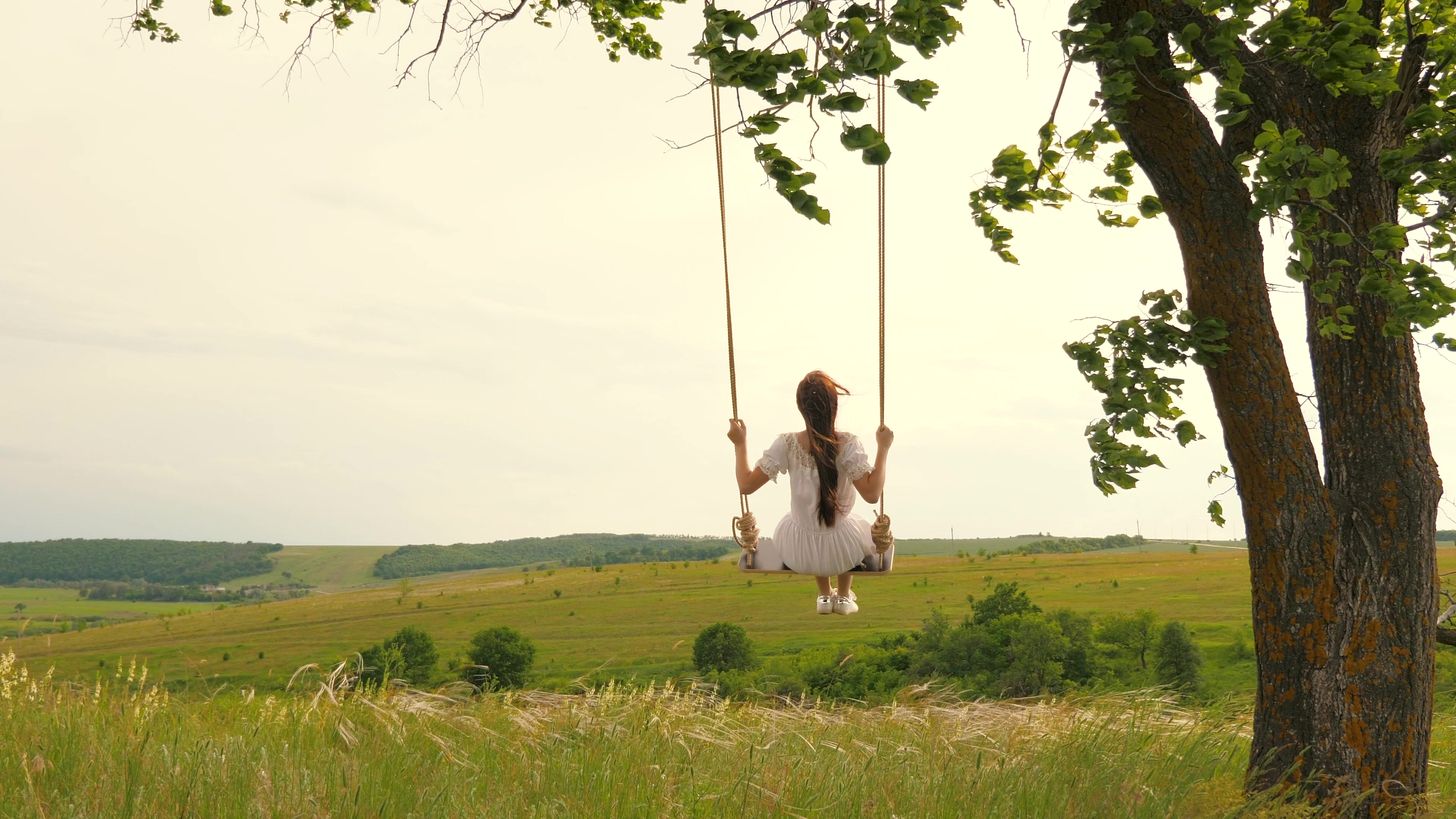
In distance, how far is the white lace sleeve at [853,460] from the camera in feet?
28.3

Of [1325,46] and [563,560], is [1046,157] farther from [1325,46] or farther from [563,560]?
[563,560]

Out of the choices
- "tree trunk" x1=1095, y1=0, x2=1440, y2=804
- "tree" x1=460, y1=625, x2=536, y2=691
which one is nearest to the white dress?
"tree trunk" x1=1095, y1=0, x2=1440, y2=804

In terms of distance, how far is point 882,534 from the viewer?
8312 mm

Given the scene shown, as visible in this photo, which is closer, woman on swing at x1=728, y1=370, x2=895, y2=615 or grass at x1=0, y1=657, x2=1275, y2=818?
grass at x1=0, y1=657, x2=1275, y2=818

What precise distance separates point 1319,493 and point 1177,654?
53152 millimetres

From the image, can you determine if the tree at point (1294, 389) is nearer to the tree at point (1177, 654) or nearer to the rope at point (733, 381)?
the rope at point (733, 381)

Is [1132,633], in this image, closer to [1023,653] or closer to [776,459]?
[1023,653]

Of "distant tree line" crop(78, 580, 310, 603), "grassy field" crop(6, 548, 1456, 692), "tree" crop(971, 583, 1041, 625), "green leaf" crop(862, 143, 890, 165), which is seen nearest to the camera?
"green leaf" crop(862, 143, 890, 165)

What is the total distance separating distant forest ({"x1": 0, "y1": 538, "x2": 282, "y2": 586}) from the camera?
14012cm

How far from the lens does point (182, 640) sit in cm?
10169

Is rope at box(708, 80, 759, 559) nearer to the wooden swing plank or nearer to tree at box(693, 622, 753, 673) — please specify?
the wooden swing plank

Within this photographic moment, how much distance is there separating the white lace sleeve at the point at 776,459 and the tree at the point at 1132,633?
172ft

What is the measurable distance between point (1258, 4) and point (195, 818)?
6.56 m

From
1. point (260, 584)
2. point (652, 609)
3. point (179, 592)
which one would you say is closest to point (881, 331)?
point (652, 609)
